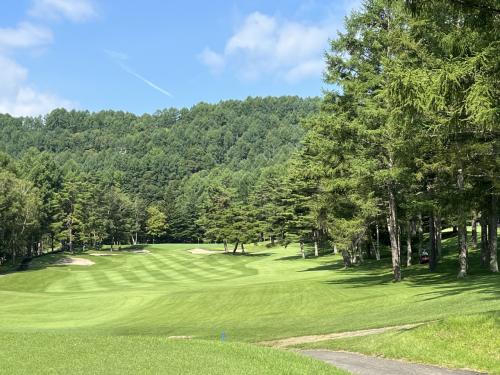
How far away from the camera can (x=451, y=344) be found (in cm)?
1191

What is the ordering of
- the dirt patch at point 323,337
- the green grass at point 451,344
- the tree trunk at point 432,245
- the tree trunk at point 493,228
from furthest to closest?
1. the tree trunk at point 432,245
2. the tree trunk at point 493,228
3. the dirt patch at point 323,337
4. the green grass at point 451,344

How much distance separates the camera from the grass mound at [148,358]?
33.5ft

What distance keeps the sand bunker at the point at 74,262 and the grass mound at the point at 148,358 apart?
59914mm

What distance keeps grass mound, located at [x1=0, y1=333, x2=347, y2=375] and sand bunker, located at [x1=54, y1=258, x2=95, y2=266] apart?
197ft

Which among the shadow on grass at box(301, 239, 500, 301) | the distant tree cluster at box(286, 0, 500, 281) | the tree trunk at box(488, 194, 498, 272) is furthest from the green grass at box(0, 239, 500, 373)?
the distant tree cluster at box(286, 0, 500, 281)

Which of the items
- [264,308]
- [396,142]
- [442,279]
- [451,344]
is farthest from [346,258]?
[451,344]

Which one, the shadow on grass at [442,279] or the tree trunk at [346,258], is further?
the tree trunk at [346,258]

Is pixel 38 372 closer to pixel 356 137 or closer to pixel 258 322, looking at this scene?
pixel 258 322

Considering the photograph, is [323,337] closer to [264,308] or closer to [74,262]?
[264,308]

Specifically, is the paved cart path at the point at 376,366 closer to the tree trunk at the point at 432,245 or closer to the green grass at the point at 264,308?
the green grass at the point at 264,308

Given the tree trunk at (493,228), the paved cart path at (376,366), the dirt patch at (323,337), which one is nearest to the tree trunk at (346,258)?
the tree trunk at (493,228)

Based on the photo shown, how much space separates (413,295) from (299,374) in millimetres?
14972

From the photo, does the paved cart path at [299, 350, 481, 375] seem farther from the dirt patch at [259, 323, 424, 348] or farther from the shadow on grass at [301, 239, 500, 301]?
the shadow on grass at [301, 239, 500, 301]

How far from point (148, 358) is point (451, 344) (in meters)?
7.10
